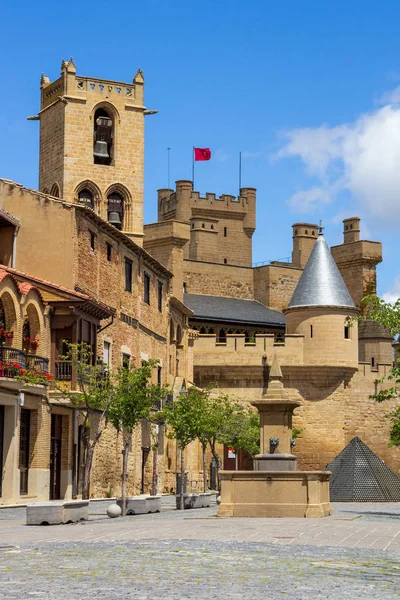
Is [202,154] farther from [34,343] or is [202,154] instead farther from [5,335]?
[5,335]

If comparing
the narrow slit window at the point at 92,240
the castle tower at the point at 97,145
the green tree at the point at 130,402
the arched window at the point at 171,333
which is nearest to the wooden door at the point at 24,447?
the green tree at the point at 130,402

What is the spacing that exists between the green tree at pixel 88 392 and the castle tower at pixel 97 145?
1941 cm

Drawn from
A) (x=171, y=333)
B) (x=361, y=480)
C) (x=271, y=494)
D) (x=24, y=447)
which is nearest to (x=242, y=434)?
(x=171, y=333)

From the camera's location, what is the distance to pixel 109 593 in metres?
10.8

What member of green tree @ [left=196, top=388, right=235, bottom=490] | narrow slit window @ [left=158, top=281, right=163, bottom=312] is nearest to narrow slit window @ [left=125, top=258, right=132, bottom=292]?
green tree @ [left=196, top=388, right=235, bottom=490]

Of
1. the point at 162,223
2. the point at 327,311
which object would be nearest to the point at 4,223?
the point at 327,311

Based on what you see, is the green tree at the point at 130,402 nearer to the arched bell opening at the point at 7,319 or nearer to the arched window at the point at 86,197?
the arched bell opening at the point at 7,319

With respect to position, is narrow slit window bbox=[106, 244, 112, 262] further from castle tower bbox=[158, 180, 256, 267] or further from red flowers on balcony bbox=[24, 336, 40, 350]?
castle tower bbox=[158, 180, 256, 267]

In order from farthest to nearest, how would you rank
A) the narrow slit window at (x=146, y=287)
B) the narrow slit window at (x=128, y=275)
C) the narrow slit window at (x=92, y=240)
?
the narrow slit window at (x=146, y=287) < the narrow slit window at (x=128, y=275) < the narrow slit window at (x=92, y=240)

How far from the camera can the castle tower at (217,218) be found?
289 feet

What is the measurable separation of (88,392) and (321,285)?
1095 inches

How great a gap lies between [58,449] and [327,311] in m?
24.9

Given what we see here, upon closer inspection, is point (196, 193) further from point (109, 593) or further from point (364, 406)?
point (109, 593)

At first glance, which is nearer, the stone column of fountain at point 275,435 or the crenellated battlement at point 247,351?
the stone column of fountain at point 275,435
